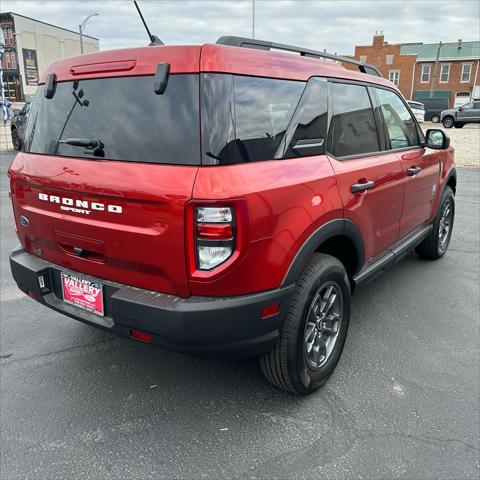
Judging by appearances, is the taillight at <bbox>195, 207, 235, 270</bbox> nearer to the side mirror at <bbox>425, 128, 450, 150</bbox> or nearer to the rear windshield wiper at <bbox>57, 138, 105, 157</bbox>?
the rear windshield wiper at <bbox>57, 138, 105, 157</bbox>

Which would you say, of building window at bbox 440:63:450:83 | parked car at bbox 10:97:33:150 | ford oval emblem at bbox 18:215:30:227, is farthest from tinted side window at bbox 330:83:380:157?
building window at bbox 440:63:450:83

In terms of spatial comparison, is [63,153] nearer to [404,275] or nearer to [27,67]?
[404,275]

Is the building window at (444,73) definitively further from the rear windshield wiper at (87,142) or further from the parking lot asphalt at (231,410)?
the rear windshield wiper at (87,142)

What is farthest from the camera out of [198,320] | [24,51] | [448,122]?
[24,51]

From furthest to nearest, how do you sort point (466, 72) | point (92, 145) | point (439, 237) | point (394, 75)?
1. point (394, 75)
2. point (466, 72)
3. point (439, 237)
4. point (92, 145)

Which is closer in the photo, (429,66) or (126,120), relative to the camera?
(126,120)

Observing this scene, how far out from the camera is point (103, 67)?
2.32m

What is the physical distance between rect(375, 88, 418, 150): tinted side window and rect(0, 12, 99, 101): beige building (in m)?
60.5

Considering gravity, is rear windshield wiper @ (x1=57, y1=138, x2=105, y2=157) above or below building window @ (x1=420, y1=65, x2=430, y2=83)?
below

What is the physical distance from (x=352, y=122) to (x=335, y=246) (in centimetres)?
85

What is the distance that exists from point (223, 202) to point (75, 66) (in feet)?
4.19

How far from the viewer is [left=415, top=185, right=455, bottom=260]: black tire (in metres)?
4.74

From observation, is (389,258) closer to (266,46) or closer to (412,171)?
(412,171)

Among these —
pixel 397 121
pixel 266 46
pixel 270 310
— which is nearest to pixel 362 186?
pixel 266 46
